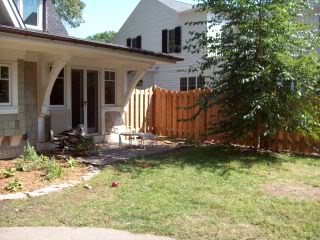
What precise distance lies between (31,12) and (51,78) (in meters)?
3.25

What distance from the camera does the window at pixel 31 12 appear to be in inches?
500

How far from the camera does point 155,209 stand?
600 cm

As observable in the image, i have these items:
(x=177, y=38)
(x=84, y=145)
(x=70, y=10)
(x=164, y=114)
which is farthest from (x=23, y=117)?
(x=70, y=10)

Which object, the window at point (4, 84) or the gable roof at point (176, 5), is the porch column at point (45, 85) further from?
the gable roof at point (176, 5)

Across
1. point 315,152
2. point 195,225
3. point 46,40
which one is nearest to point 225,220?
point 195,225

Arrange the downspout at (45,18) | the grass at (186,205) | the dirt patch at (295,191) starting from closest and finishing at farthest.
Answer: the grass at (186,205)
the dirt patch at (295,191)
the downspout at (45,18)

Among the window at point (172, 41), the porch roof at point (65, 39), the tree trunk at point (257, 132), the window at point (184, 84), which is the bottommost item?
the tree trunk at point (257, 132)

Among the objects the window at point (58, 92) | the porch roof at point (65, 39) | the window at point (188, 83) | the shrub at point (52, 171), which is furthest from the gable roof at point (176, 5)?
the shrub at point (52, 171)

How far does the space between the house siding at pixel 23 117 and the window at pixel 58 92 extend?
0.94 metres

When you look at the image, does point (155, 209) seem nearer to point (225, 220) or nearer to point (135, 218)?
point (135, 218)

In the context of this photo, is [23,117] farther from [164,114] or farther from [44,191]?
[164,114]

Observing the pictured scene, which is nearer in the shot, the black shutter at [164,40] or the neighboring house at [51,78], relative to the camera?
the neighboring house at [51,78]

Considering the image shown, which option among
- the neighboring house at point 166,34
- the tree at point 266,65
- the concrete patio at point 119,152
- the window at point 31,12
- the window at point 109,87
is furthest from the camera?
the neighboring house at point 166,34

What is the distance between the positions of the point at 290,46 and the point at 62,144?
245 inches
